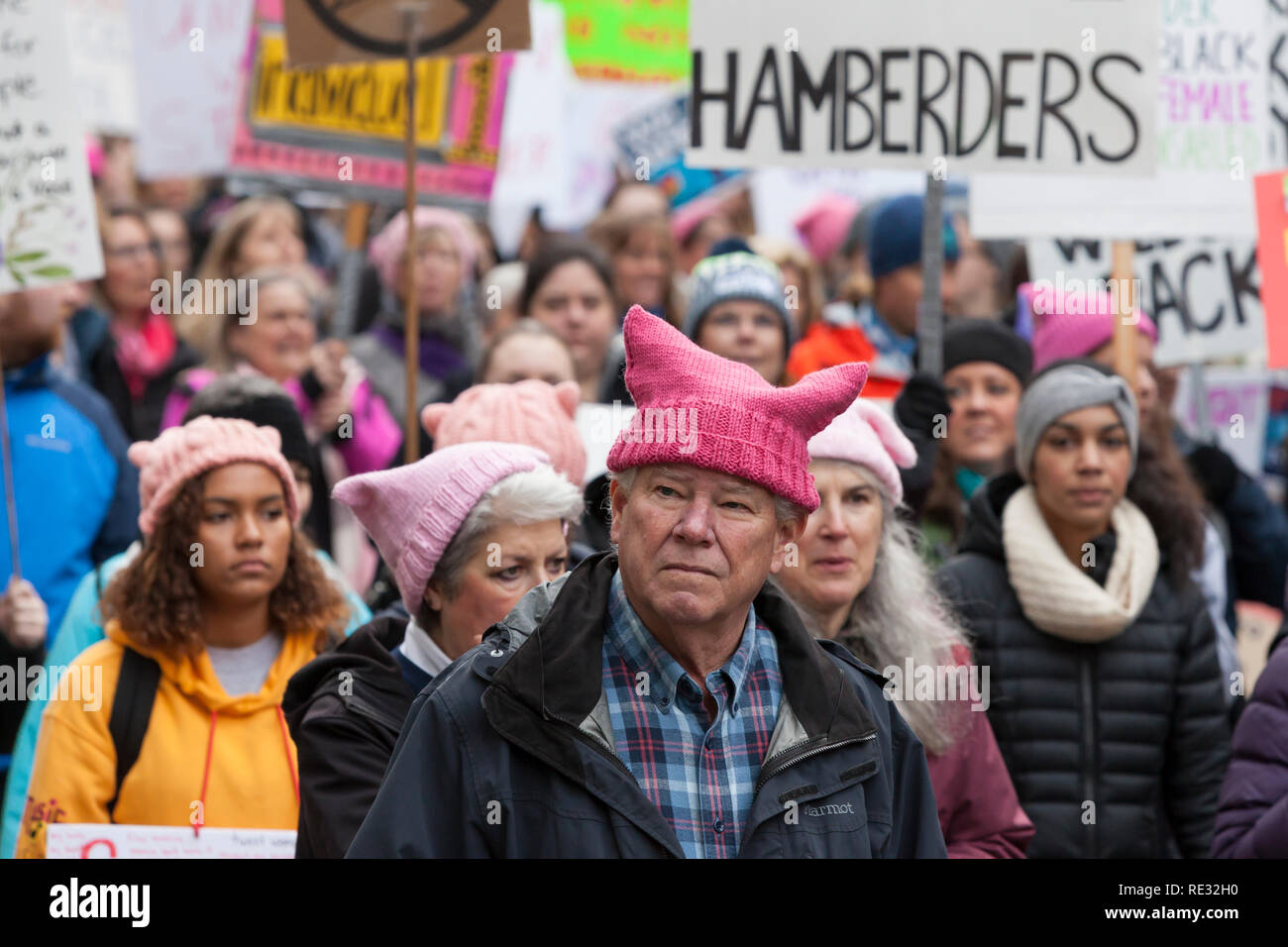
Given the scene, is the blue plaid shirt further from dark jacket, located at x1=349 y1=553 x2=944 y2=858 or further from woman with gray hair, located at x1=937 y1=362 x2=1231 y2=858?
woman with gray hair, located at x1=937 y1=362 x2=1231 y2=858

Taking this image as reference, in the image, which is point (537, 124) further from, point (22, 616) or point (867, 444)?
point (867, 444)

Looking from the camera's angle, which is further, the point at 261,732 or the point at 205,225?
the point at 205,225

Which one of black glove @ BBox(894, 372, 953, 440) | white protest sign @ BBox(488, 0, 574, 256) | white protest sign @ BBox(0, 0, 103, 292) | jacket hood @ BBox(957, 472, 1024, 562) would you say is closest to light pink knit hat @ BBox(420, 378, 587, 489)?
black glove @ BBox(894, 372, 953, 440)

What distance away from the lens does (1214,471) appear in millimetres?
6828

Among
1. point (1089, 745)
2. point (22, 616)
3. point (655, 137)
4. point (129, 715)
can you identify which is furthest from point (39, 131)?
point (655, 137)

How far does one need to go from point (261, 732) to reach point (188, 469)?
26.5 inches

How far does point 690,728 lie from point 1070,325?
4.12 m

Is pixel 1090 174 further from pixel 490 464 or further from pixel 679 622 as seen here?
pixel 679 622

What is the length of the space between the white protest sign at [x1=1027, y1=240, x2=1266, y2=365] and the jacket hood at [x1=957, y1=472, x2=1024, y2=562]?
2.07 m

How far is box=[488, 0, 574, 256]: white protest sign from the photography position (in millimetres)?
9742

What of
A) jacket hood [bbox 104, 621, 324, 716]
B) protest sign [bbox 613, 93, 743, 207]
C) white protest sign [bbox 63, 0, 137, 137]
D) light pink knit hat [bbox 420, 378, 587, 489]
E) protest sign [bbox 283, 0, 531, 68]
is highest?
white protest sign [bbox 63, 0, 137, 137]

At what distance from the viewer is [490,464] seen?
12.7ft

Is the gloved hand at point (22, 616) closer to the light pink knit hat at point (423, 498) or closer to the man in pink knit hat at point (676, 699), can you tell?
the light pink knit hat at point (423, 498)
